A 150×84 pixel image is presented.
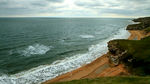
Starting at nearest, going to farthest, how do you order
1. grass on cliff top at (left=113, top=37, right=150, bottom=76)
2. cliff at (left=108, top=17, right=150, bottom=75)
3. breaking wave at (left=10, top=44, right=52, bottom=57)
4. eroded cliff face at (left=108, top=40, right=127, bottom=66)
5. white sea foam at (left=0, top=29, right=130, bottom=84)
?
grass on cliff top at (left=113, top=37, right=150, bottom=76)
cliff at (left=108, top=17, right=150, bottom=75)
white sea foam at (left=0, top=29, right=130, bottom=84)
eroded cliff face at (left=108, top=40, right=127, bottom=66)
breaking wave at (left=10, top=44, right=52, bottom=57)

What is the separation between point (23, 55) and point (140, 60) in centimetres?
3074

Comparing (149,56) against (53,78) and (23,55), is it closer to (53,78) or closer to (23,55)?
(53,78)

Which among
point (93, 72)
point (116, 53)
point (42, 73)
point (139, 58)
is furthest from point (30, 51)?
point (139, 58)

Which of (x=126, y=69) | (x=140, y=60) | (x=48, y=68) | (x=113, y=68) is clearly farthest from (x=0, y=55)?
Answer: (x=140, y=60)

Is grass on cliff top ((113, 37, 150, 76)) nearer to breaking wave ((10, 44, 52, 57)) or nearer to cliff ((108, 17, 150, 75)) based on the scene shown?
cliff ((108, 17, 150, 75))

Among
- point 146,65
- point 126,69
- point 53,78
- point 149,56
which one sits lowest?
point 53,78

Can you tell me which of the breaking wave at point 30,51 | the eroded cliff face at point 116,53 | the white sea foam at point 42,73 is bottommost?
the white sea foam at point 42,73

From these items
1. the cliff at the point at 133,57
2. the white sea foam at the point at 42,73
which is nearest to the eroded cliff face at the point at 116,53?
the cliff at the point at 133,57

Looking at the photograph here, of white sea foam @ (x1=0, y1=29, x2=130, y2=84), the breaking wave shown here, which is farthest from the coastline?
the breaking wave

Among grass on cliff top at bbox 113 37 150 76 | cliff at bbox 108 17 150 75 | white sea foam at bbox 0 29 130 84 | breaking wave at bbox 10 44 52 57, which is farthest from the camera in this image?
breaking wave at bbox 10 44 52 57

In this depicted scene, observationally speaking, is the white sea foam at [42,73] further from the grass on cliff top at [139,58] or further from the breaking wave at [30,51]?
the grass on cliff top at [139,58]

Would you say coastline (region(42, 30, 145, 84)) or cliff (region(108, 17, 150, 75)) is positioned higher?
cliff (region(108, 17, 150, 75))

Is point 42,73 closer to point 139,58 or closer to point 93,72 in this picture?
point 93,72

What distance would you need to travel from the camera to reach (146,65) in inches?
784
